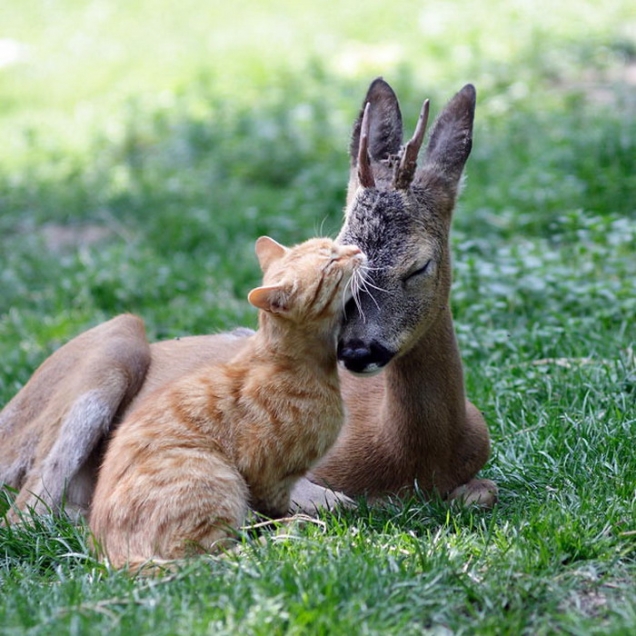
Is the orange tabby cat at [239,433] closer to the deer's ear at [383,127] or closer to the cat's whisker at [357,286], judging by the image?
the cat's whisker at [357,286]

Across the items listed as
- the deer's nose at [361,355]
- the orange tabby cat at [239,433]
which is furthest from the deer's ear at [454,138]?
the deer's nose at [361,355]

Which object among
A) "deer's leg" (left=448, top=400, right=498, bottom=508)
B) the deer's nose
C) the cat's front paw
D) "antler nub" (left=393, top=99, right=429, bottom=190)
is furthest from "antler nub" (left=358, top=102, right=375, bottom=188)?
the cat's front paw

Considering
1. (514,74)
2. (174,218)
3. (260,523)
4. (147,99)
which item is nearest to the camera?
(260,523)

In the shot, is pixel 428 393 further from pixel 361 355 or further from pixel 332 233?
pixel 332 233

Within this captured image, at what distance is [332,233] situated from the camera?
9.61 metres

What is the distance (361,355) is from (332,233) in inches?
196

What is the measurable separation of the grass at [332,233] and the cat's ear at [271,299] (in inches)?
35.3

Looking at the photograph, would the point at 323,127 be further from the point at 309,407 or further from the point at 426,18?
the point at 309,407

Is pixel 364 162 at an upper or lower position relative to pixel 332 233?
upper

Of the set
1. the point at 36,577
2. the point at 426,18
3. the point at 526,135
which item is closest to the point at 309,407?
the point at 36,577

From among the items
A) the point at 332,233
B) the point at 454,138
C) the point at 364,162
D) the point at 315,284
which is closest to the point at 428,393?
the point at 315,284

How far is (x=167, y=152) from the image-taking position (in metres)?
12.9

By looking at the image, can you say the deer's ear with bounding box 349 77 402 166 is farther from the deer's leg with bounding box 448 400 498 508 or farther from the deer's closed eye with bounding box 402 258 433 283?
the deer's leg with bounding box 448 400 498 508

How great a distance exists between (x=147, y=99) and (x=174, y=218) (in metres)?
4.70
